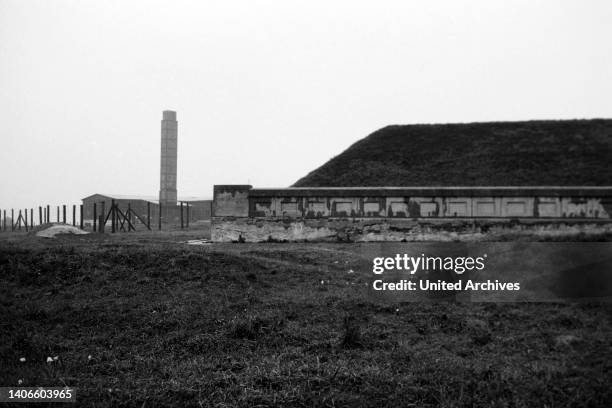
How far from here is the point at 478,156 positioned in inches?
806

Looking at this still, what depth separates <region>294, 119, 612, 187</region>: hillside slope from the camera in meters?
18.2

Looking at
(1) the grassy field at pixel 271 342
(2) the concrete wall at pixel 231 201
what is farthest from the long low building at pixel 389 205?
(1) the grassy field at pixel 271 342

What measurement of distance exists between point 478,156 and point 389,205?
8.26 meters

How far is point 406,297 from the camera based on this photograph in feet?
20.5

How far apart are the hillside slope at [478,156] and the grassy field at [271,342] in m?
12.7

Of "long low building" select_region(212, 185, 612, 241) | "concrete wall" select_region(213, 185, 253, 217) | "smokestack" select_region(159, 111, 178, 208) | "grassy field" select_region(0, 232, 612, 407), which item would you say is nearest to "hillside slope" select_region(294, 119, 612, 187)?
"long low building" select_region(212, 185, 612, 241)

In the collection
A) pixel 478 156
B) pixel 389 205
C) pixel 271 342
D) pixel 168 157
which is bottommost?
pixel 271 342

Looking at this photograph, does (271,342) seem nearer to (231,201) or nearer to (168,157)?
(231,201)

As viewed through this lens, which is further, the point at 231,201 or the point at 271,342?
the point at 231,201

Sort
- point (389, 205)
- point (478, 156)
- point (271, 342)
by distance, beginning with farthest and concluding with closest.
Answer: point (478, 156), point (389, 205), point (271, 342)

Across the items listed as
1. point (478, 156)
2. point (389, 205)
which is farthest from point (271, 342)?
point (478, 156)

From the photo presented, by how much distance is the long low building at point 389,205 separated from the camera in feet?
46.7

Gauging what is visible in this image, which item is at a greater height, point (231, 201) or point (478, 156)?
point (478, 156)

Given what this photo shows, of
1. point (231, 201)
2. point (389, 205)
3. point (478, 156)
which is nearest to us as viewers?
point (389, 205)
